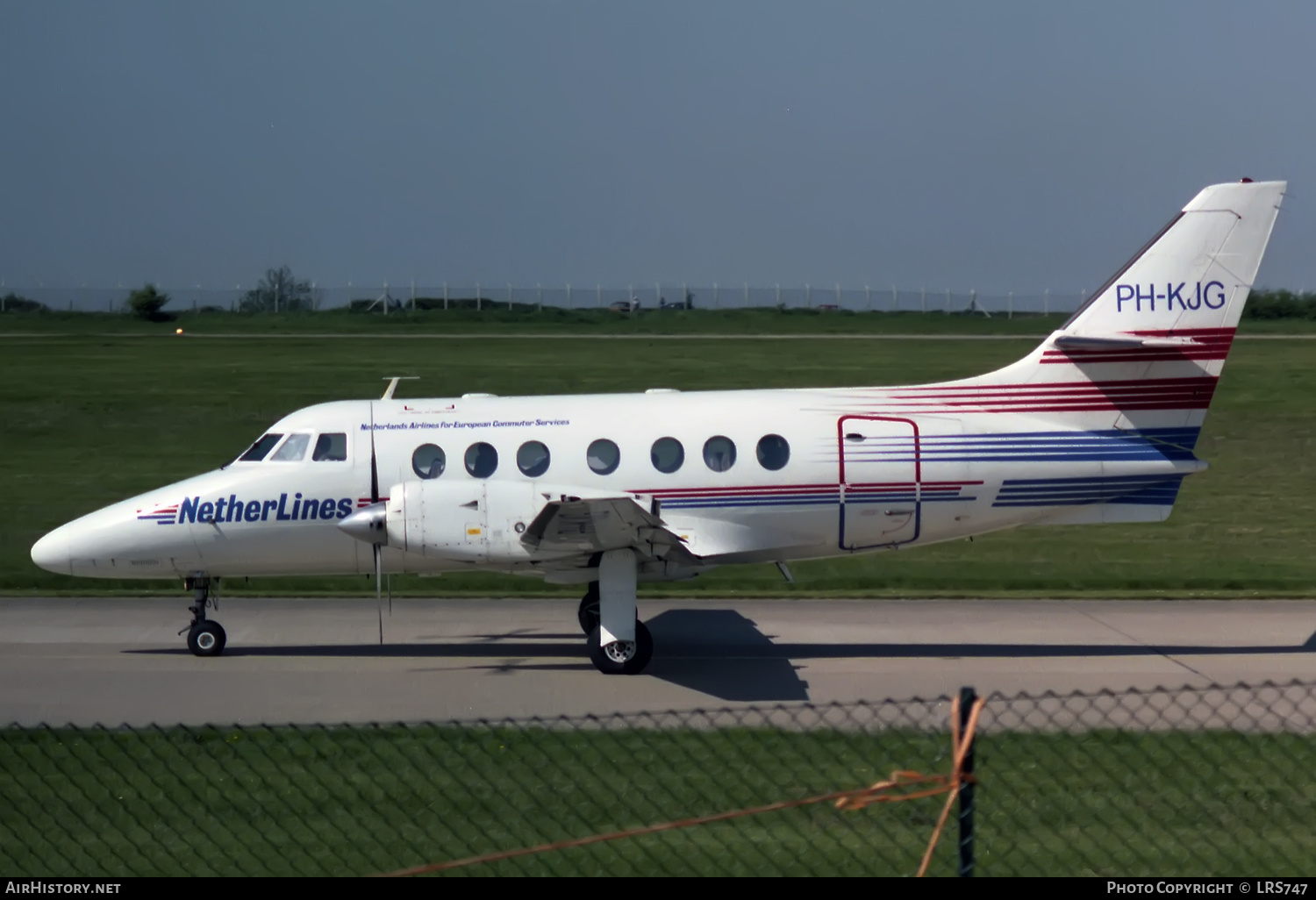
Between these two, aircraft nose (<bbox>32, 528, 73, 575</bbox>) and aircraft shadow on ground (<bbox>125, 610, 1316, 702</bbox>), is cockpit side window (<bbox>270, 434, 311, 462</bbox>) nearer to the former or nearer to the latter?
aircraft shadow on ground (<bbox>125, 610, 1316, 702</bbox>)

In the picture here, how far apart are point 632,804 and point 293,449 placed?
23.8 feet

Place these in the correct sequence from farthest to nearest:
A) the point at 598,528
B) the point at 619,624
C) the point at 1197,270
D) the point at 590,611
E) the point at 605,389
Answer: the point at 605,389
the point at 590,611
the point at 1197,270
the point at 619,624
the point at 598,528

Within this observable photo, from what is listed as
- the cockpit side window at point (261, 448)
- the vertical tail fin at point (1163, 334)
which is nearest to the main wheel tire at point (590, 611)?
the cockpit side window at point (261, 448)

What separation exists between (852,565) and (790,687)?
8222mm

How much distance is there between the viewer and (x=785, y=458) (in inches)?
577

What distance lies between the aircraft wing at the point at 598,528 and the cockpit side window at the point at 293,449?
2884mm

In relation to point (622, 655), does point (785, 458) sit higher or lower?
higher

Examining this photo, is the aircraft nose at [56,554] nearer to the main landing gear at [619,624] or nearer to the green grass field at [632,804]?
the green grass field at [632,804]

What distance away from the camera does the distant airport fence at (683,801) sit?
301 inches

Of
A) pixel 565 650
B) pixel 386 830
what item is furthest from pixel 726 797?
pixel 565 650

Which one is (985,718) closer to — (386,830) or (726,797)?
(726,797)

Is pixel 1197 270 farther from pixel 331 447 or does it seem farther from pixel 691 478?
pixel 331 447

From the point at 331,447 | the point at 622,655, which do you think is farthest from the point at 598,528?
the point at 331,447

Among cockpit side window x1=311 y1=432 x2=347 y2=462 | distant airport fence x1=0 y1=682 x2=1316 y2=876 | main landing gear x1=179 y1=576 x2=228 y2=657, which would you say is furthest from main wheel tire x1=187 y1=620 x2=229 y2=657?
distant airport fence x1=0 y1=682 x2=1316 y2=876
